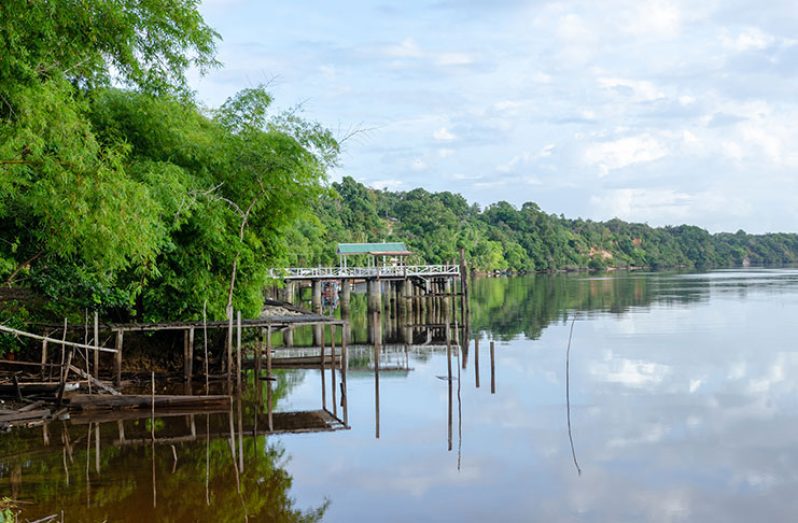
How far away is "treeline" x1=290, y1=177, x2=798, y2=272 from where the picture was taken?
6956cm

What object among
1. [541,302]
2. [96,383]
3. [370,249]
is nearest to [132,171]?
[96,383]

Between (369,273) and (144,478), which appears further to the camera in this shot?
(369,273)

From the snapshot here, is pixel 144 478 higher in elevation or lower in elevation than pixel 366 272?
lower

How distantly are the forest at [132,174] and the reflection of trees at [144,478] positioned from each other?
2.97 m

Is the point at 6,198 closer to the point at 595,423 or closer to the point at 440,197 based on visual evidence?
the point at 595,423

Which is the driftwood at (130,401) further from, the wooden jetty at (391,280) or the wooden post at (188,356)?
the wooden jetty at (391,280)

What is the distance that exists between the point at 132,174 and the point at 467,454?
843 cm

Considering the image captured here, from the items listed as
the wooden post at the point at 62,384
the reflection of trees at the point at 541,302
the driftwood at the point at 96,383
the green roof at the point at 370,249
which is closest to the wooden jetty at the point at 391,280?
the green roof at the point at 370,249

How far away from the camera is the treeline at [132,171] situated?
10156 millimetres

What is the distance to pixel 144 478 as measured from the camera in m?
11.7

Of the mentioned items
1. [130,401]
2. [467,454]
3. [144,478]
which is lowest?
[467,454]

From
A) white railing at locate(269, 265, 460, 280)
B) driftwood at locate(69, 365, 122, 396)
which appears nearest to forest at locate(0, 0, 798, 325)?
driftwood at locate(69, 365, 122, 396)

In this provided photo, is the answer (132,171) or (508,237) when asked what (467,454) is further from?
(508,237)

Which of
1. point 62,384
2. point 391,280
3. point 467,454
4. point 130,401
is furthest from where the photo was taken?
point 391,280
